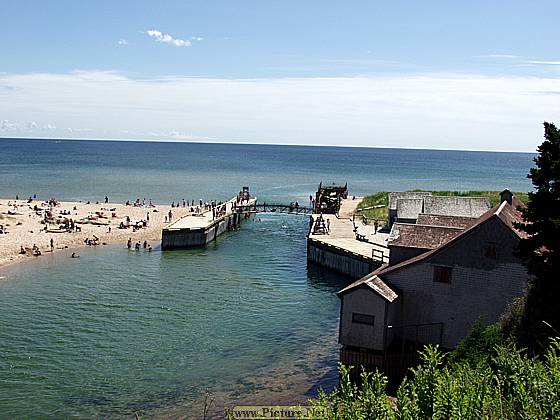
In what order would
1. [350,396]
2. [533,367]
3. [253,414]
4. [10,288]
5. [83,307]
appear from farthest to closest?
1. [10,288]
2. [83,307]
3. [253,414]
4. [533,367]
5. [350,396]

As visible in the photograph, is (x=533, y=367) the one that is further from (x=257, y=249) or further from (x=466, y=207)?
(x=257, y=249)

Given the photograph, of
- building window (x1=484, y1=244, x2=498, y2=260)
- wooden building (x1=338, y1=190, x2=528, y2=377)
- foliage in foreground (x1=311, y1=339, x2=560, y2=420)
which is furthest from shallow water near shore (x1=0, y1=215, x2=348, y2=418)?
foliage in foreground (x1=311, y1=339, x2=560, y2=420)

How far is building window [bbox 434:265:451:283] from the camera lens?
30.1 metres

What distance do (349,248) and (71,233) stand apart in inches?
1303

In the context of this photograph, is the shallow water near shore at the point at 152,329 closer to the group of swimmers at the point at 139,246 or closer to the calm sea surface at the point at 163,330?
the calm sea surface at the point at 163,330

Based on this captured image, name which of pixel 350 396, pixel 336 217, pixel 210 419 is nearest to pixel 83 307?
pixel 210 419

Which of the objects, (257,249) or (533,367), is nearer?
(533,367)

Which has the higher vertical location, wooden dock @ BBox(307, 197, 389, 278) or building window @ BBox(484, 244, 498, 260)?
building window @ BBox(484, 244, 498, 260)

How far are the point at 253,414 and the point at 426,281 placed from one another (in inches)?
442

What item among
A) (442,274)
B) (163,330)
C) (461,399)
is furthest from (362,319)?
(461,399)

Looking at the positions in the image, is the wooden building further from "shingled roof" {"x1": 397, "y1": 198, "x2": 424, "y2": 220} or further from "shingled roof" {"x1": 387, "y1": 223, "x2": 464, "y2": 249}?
"shingled roof" {"x1": 397, "y1": 198, "x2": 424, "y2": 220}

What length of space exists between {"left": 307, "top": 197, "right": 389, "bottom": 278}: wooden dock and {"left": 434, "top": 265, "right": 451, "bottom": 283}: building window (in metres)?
14.1

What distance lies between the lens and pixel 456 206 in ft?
176

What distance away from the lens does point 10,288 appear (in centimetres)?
4534
